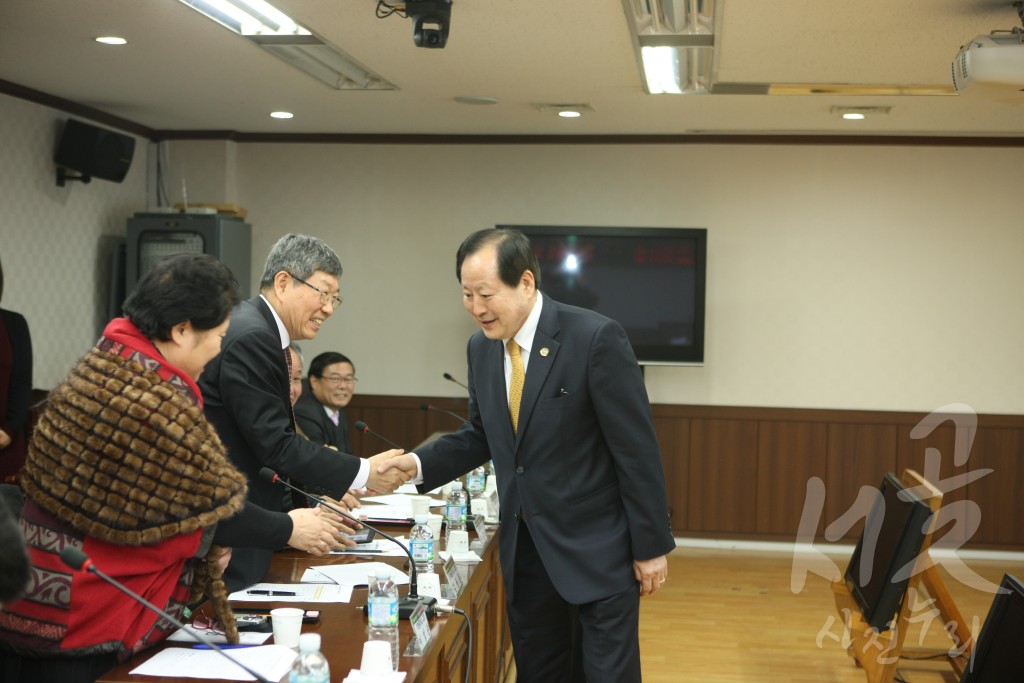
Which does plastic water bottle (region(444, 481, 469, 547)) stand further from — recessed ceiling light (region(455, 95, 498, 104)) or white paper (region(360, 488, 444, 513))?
recessed ceiling light (region(455, 95, 498, 104))

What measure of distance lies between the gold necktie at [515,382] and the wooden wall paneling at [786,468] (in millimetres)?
4449

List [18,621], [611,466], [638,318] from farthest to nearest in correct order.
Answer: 1. [638,318]
2. [611,466]
3. [18,621]

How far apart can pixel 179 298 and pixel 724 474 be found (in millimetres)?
5420

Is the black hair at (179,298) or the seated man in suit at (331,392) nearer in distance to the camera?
the black hair at (179,298)

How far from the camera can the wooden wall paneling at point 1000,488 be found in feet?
22.0

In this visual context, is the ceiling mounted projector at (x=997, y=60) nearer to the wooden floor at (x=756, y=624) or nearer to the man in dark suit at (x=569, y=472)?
the man in dark suit at (x=569, y=472)

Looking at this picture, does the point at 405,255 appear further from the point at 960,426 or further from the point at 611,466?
the point at 611,466

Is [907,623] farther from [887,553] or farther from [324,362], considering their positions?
[324,362]

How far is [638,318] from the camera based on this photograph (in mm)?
6727

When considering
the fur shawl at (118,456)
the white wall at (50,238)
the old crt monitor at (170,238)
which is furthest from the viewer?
the old crt monitor at (170,238)

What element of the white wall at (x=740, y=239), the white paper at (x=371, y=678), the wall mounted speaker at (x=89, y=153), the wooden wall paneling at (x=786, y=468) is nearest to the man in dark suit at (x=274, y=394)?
the white paper at (x=371, y=678)

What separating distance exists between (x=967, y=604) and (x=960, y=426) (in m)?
1.48

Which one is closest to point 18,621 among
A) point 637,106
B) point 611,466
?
point 611,466

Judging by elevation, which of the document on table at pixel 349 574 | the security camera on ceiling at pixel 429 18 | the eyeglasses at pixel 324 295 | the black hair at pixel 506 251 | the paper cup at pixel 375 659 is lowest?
the document on table at pixel 349 574
